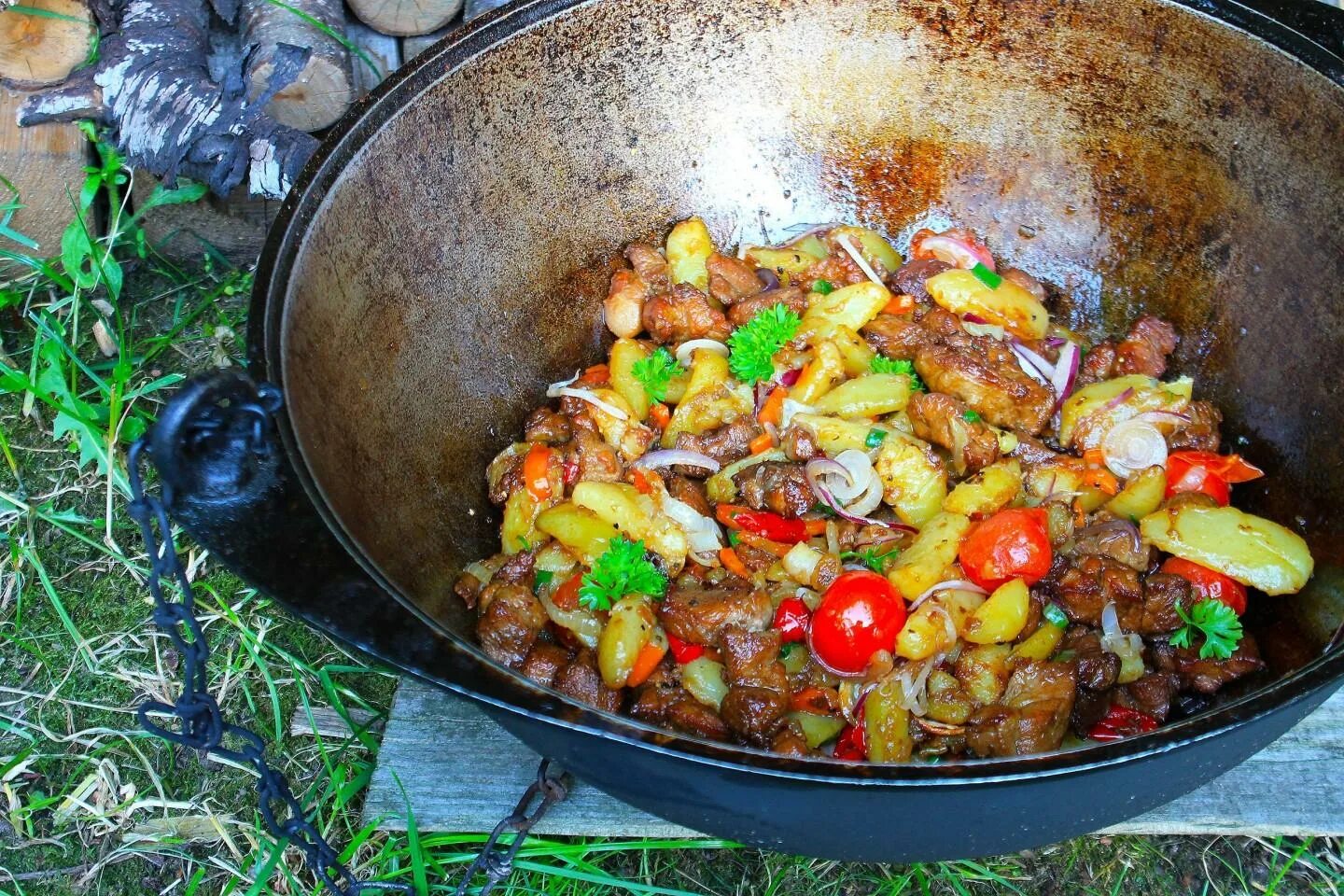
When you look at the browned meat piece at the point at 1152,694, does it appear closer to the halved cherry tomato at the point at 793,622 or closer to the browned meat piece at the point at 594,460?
the halved cherry tomato at the point at 793,622

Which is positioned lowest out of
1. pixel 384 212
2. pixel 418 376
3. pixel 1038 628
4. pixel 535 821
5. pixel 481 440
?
pixel 535 821

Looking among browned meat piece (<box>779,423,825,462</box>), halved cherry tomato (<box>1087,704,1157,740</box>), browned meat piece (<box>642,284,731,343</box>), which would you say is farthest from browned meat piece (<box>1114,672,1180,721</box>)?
browned meat piece (<box>642,284,731,343</box>)

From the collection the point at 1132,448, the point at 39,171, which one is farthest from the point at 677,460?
the point at 39,171

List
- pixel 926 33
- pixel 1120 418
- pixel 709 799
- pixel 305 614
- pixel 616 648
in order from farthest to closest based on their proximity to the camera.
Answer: pixel 926 33, pixel 1120 418, pixel 616 648, pixel 709 799, pixel 305 614

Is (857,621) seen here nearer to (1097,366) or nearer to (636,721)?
(636,721)

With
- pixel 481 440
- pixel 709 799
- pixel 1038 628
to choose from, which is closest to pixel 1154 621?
pixel 1038 628

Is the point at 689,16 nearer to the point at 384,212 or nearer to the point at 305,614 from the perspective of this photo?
the point at 384,212

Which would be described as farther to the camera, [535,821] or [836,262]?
[836,262]
